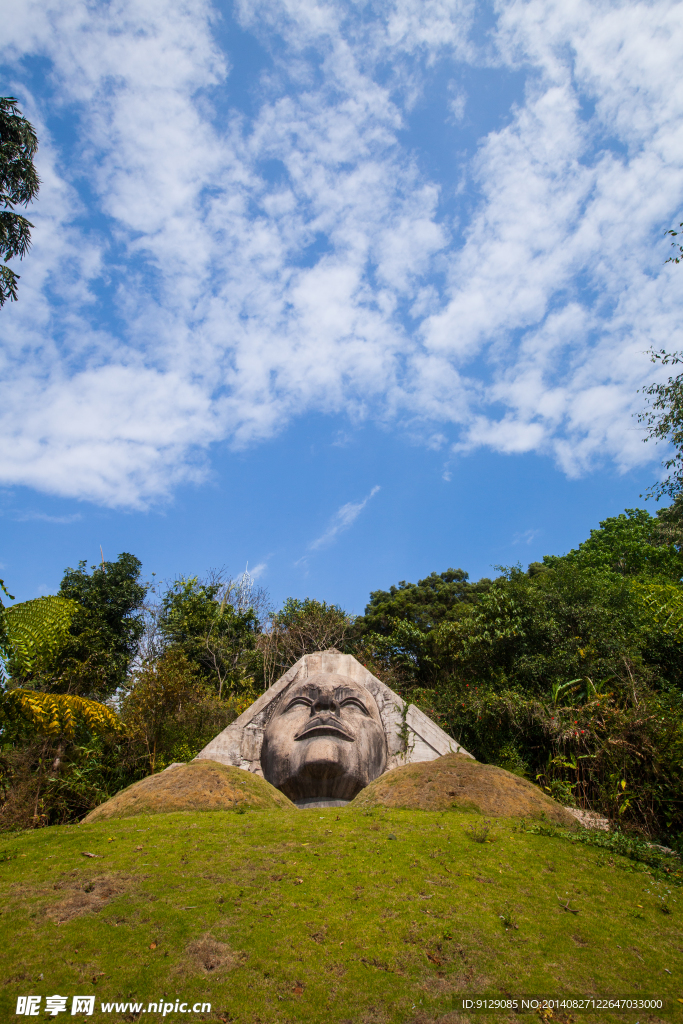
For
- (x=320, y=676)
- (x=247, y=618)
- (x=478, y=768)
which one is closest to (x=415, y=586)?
(x=247, y=618)

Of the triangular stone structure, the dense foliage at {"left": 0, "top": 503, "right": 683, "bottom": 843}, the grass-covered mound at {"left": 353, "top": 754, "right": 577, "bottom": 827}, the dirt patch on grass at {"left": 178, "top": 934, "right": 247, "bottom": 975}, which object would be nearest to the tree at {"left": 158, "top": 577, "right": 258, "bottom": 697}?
the dense foliage at {"left": 0, "top": 503, "right": 683, "bottom": 843}

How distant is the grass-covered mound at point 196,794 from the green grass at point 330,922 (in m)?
1.05

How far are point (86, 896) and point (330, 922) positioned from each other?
2132 millimetres

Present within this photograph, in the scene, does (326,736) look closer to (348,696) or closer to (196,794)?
(348,696)

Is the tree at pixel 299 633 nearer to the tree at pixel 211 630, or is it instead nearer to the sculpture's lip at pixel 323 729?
the tree at pixel 211 630

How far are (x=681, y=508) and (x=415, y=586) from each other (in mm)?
13595

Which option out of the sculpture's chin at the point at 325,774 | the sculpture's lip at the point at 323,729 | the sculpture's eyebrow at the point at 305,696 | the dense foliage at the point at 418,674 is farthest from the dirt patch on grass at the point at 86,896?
the sculpture's eyebrow at the point at 305,696

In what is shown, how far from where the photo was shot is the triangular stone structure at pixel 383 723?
432 inches

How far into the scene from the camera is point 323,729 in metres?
9.88

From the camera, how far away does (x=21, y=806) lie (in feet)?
30.8

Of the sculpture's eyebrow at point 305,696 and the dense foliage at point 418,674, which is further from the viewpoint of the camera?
the sculpture's eyebrow at point 305,696

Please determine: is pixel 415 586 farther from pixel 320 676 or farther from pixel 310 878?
pixel 310 878

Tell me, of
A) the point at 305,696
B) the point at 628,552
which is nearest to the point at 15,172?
the point at 305,696

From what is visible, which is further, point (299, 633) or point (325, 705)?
point (299, 633)
